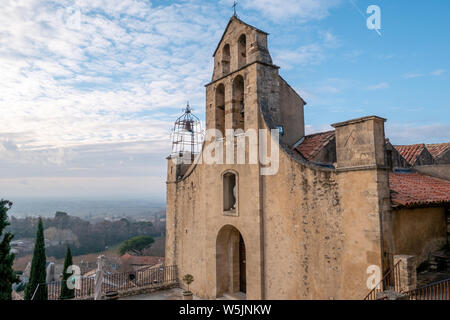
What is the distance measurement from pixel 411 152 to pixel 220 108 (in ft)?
35.5

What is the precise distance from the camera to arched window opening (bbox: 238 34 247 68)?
42.5ft

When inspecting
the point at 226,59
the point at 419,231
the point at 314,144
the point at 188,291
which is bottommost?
the point at 188,291

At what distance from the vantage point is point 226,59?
13922 mm

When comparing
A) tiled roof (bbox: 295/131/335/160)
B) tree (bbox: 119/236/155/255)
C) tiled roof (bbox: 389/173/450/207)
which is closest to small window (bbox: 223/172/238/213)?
tiled roof (bbox: 295/131/335/160)

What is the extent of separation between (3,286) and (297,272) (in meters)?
11.7

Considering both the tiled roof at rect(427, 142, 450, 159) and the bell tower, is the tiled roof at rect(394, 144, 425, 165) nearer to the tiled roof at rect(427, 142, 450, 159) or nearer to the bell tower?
the tiled roof at rect(427, 142, 450, 159)

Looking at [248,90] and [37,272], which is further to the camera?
[37,272]

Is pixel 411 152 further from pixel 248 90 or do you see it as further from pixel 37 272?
pixel 37 272

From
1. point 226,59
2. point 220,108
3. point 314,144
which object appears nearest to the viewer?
point 314,144

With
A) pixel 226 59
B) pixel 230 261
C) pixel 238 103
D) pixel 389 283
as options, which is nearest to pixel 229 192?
pixel 230 261

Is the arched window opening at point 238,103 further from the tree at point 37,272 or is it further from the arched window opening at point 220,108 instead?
the tree at point 37,272

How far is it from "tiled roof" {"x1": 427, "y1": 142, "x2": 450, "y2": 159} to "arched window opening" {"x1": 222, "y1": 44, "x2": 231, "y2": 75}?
12.8 m

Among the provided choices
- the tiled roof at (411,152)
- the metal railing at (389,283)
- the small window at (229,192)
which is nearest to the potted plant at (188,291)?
the small window at (229,192)
